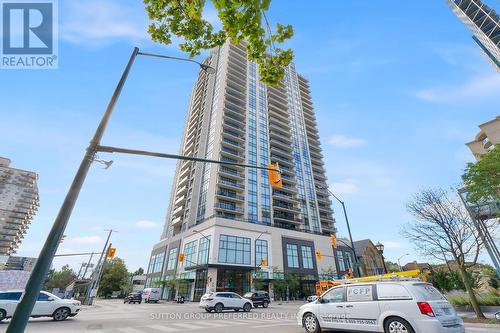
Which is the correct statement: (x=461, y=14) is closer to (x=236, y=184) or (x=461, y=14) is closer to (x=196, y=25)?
(x=236, y=184)

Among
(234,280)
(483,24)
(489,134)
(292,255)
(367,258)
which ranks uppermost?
(483,24)

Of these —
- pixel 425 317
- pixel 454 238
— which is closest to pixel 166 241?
pixel 454 238

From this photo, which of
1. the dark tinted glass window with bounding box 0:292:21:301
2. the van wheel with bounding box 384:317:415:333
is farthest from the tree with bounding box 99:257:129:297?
the van wheel with bounding box 384:317:415:333

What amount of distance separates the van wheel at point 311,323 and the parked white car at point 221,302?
481 inches

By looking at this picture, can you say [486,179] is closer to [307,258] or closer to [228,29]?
[228,29]

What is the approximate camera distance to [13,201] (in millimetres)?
119688

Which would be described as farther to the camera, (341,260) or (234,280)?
(341,260)

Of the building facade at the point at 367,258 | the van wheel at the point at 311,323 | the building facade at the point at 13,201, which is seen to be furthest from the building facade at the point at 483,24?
the building facade at the point at 13,201

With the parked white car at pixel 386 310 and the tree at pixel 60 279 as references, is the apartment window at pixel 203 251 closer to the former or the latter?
the parked white car at pixel 386 310

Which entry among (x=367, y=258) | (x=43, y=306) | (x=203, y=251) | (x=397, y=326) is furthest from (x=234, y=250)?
(x=367, y=258)

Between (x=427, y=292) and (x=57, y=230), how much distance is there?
29.1ft

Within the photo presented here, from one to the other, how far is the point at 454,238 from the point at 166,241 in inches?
2247

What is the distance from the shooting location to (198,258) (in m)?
45.2

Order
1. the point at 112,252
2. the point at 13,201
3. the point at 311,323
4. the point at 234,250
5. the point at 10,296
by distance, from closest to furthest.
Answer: the point at 311,323
the point at 10,296
the point at 112,252
the point at 234,250
the point at 13,201
